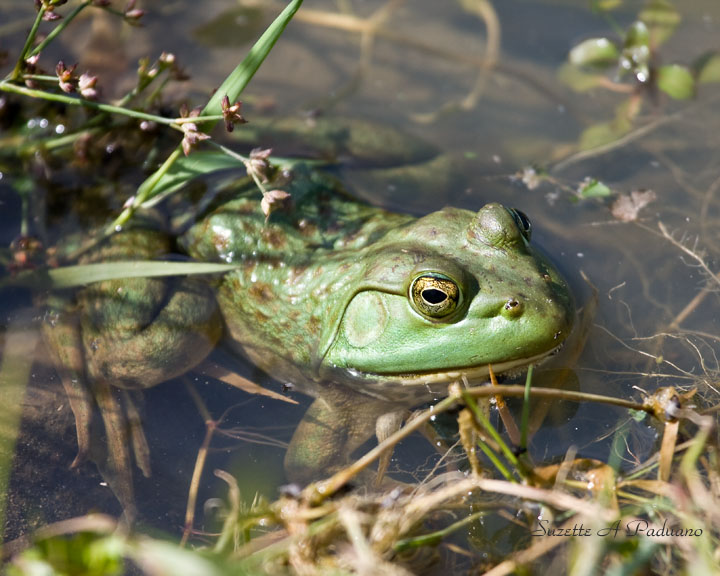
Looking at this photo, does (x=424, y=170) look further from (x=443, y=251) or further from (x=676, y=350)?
(x=676, y=350)

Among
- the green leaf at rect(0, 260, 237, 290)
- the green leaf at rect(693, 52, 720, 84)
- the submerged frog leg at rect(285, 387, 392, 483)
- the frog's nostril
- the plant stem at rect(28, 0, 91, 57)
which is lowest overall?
the submerged frog leg at rect(285, 387, 392, 483)

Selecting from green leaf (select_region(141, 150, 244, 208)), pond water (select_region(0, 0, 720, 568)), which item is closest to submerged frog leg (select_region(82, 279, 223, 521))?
pond water (select_region(0, 0, 720, 568))

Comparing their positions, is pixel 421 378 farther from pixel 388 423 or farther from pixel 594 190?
pixel 594 190

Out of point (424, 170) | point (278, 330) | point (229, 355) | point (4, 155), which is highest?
point (4, 155)

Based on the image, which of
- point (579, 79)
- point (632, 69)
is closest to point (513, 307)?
point (579, 79)

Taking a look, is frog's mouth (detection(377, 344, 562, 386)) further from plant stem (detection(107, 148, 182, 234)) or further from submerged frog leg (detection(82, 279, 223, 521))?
plant stem (detection(107, 148, 182, 234))

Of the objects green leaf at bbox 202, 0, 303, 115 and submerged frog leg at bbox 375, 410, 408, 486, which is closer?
green leaf at bbox 202, 0, 303, 115

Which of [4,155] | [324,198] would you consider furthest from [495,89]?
[4,155]
